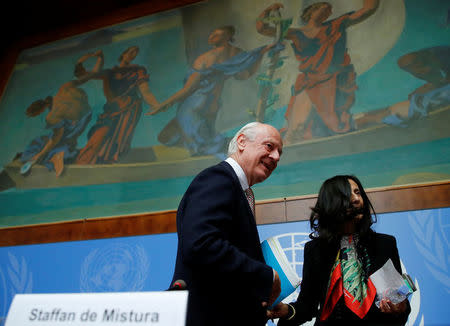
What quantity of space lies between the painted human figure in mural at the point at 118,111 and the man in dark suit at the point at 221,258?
4711 millimetres

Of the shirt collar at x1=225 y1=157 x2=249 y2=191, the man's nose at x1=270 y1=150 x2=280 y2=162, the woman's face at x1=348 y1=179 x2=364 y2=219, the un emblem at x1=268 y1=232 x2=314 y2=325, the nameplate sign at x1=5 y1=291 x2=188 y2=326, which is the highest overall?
the man's nose at x1=270 y1=150 x2=280 y2=162

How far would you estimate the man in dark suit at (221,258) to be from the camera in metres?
1.54

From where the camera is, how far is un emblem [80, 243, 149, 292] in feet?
15.8

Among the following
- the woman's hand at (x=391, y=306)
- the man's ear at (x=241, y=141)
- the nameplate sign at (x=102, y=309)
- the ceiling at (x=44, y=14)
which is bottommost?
the woman's hand at (x=391, y=306)

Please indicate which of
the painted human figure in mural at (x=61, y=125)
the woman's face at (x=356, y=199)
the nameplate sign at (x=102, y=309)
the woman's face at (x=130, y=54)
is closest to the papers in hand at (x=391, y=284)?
the woman's face at (x=356, y=199)

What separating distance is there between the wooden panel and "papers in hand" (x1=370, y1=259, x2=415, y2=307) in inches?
94.9

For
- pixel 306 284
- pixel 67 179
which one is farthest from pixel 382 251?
pixel 67 179

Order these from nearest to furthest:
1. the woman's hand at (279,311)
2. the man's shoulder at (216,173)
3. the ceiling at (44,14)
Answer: the man's shoulder at (216,173), the woman's hand at (279,311), the ceiling at (44,14)

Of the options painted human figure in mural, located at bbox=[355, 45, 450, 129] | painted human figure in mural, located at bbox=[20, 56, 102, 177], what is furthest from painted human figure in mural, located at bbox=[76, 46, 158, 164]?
painted human figure in mural, located at bbox=[355, 45, 450, 129]

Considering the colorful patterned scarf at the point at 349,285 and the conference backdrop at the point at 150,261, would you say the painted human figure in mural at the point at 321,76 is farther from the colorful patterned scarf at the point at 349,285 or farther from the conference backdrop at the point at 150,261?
the colorful patterned scarf at the point at 349,285

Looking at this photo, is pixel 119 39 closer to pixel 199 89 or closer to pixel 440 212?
pixel 199 89

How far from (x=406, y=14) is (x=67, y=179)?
18.2 ft

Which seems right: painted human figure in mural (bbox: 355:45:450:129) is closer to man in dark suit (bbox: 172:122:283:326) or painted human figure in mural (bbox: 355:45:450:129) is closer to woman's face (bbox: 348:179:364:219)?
woman's face (bbox: 348:179:364:219)

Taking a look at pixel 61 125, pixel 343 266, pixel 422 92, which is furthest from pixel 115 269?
pixel 422 92
